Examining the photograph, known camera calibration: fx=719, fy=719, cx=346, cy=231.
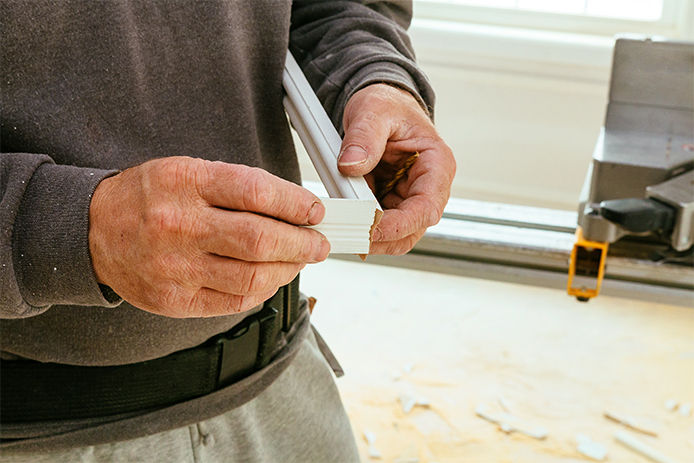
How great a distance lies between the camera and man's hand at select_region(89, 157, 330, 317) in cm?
47

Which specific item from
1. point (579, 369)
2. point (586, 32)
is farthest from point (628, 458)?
point (586, 32)

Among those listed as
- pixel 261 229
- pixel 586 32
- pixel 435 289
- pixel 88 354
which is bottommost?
pixel 435 289

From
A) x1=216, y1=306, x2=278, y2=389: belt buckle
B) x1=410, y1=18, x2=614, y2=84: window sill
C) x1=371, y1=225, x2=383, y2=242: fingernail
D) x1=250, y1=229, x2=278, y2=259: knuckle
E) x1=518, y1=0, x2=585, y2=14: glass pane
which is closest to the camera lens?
x1=250, y1=229, x2=278, y2=259: knuckle

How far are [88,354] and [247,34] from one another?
1.16 feet

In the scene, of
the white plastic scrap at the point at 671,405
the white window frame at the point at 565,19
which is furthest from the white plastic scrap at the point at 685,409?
the white window frame at the point at 565,19

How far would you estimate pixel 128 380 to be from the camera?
673 mm

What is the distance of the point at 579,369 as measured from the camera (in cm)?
119

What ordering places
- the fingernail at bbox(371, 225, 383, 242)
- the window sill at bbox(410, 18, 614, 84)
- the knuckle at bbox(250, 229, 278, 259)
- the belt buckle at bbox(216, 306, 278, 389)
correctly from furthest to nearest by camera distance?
the window sill at bbox(410, 18, 614, 84)
the belt buckle at bbox(216, 306, 278, 389)
the fingernail at bbox(371, 225, 383, 242)
the knuckle at bbox(250, 229, 278, 259)

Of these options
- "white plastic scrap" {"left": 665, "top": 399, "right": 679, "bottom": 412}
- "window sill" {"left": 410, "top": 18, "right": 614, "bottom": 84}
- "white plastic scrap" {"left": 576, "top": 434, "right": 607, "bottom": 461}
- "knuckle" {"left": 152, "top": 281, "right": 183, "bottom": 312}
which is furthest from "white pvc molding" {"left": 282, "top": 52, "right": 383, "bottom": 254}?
"window sill" {"left": 410, "top": 18, "right": 614, "bottom": 84}

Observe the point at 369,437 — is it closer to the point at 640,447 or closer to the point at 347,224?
the point at 640,447

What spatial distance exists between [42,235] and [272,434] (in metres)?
0.39

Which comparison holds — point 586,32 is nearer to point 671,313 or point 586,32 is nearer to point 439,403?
point 671,313

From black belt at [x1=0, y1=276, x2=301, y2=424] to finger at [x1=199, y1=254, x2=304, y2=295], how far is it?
0.76 feet

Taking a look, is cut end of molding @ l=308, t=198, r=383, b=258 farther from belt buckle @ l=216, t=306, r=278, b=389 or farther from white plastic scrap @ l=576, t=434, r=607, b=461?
white plastic scrap @ l=576, t=434, r=607, b=461
